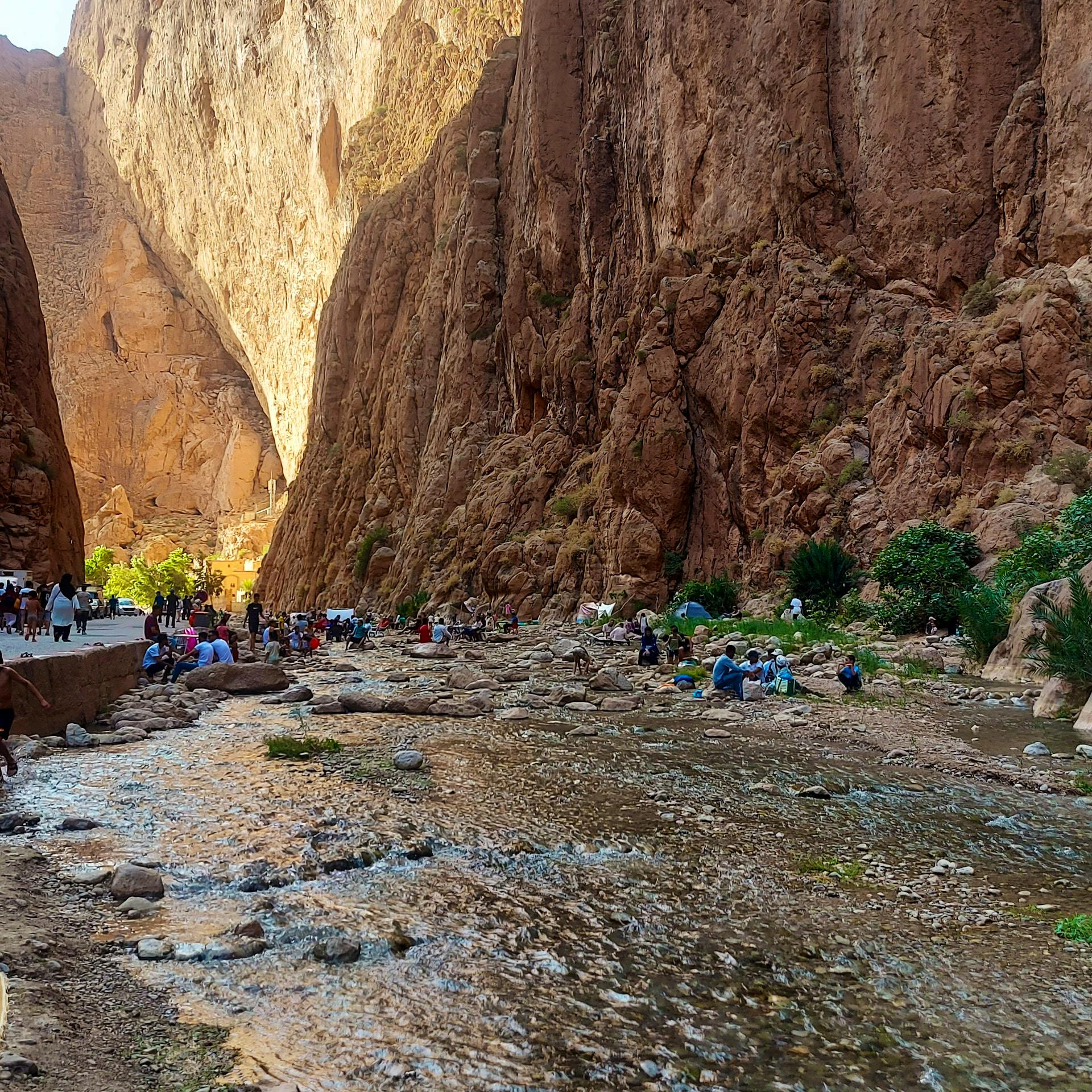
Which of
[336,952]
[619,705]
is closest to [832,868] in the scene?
[336,952]

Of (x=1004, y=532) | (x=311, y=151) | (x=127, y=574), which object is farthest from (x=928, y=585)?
(x=127, y=574)

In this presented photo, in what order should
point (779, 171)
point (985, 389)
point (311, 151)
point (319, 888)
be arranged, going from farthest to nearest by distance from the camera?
point (311, 151), point (779, 171), point (985, 389), point (319, 888)

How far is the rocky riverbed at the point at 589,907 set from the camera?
332cm

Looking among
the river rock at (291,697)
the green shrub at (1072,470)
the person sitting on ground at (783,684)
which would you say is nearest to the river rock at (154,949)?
the river rock at (291,697)

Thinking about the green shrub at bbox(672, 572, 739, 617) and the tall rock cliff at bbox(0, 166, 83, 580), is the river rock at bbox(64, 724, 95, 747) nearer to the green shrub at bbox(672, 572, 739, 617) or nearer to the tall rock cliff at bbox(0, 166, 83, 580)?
the green shrub at bbox(672, 572, 739, 617)

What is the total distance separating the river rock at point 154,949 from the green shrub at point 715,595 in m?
22.0

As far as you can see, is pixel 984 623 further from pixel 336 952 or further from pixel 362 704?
pixel 336 952

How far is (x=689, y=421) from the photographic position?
99.6 ft

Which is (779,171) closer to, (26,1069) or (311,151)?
(26,1069)

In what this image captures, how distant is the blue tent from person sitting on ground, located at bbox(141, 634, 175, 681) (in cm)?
1343

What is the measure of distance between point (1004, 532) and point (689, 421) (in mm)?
13472

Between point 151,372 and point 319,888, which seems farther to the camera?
point 151,372

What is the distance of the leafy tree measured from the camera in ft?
240

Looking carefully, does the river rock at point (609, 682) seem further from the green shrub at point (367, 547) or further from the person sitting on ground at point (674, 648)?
the green shrub at point (367, 547)
